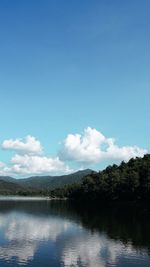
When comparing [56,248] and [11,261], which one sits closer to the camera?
[11,261]

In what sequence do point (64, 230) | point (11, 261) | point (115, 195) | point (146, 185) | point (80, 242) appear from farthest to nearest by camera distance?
1. point (115, 195)
2. point (146, 185)
3. point (64, 230)
4. point (80, 242)
5. point (11, 261)

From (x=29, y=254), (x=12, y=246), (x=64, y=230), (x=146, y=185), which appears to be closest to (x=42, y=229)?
(x=64, y=230)

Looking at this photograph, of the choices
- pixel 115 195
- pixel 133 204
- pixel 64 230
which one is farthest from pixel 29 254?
pixel 115 195

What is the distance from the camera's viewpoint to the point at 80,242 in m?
62.2

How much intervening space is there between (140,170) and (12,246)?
120 metres

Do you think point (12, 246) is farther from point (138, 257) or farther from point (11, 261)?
point (138, 257)

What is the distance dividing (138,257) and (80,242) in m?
13.3

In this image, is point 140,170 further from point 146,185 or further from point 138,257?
point 138,257

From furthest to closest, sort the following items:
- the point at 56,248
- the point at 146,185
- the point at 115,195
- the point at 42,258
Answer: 1. the point at 115,195
2. the point at 146,185
3. the point at 56,248
4. the point at 42,258

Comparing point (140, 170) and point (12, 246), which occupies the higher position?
point (140, 170)

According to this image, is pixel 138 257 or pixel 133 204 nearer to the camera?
pixel 138 257

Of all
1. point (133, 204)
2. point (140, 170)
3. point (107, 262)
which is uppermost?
point (140, 170)

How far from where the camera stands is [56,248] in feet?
183

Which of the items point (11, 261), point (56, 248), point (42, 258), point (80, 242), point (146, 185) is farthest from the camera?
point (146, 185)
